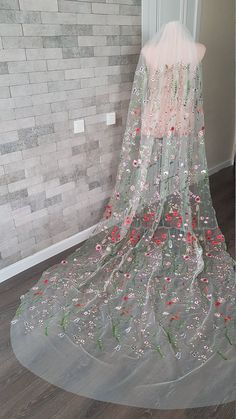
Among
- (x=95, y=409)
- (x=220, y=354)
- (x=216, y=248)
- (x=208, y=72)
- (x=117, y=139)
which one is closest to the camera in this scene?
(x=95, y=409)

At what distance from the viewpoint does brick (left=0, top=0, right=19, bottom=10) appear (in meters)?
1.63

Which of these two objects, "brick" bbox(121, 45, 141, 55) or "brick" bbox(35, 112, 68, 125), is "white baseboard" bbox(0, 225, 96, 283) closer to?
"brick" bbox(35, 112, 68, 125)

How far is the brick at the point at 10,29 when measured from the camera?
5.47 ft

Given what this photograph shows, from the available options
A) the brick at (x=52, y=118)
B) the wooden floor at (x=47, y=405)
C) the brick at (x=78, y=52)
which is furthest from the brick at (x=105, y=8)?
the wooden floor at (x=47, y=405)

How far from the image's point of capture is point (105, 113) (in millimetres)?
2322

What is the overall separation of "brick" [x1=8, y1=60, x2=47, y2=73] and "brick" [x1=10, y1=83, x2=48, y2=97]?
0.26 feet

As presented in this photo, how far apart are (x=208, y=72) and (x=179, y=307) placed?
2357 millimetres

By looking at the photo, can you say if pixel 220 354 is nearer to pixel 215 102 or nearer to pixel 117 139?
pixel 117 139

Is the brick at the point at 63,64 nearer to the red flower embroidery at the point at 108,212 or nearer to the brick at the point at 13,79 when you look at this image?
the brick at the point at 13,79

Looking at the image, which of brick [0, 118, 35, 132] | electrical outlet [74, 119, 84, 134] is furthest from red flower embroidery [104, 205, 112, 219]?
brick [0, 118, 35, 132]

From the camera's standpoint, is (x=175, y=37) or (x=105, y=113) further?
(x=105, y=113)

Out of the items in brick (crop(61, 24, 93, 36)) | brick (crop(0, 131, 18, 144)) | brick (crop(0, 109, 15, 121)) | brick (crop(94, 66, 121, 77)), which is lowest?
brick (crop(0, 131, 18, 144))

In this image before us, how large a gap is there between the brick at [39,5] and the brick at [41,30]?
0.08 metres

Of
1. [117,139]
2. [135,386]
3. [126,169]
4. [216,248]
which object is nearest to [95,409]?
[135,386]
